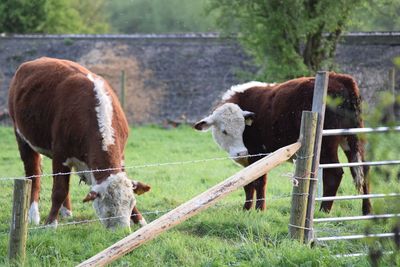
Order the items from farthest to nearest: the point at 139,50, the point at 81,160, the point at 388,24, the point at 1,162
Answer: the point at 388,24
the point at 139,50
the point at 1,162
the point at 81,160

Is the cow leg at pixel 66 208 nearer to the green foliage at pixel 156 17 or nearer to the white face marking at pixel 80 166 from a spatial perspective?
the white face marking at pixel 80 166

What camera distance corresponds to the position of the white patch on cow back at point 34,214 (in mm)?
9044

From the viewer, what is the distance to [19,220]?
19.8ft

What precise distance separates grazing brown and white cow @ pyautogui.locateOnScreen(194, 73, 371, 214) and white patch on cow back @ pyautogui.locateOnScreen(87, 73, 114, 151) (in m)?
2.07

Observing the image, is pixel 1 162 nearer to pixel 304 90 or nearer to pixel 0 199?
pixel 0 199

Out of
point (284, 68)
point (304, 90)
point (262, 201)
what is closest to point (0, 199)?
point (262, 201)

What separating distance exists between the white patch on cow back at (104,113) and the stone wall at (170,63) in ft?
46.6

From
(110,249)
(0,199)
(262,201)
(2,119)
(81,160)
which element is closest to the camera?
(110,249)

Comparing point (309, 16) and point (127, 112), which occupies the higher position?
point (309, 16)

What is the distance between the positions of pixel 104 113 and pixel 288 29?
12.8 m

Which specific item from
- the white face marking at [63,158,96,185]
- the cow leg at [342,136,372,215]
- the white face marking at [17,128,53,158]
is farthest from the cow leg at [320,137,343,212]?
the white face marking at [17,128,53,158]

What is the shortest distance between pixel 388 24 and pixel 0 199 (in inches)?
1393

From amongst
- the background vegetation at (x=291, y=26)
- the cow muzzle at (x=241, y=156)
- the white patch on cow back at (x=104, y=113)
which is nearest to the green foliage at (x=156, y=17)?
the background vegetation at (x=291, y=26)

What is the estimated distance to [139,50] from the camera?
26.9 meters
